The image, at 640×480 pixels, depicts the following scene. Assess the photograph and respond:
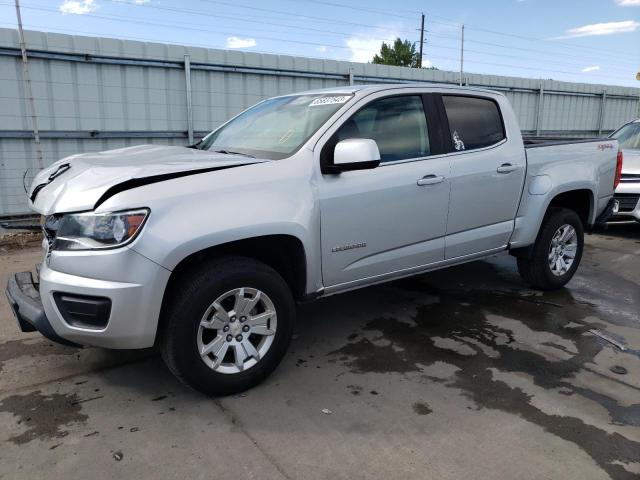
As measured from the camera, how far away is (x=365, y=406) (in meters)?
3.02

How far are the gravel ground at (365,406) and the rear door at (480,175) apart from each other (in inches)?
28.2

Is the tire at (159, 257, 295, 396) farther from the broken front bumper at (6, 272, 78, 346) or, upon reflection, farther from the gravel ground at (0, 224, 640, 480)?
the broken front bumper at (6, 272, 78, 346)

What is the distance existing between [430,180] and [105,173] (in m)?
2.20

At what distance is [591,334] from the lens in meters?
4.15

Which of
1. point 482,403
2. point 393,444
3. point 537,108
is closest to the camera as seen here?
point 393,444

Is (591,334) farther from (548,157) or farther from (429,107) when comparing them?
(429,107)

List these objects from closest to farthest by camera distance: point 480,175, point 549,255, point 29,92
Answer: point 480,175
point 549,255
point 29,92

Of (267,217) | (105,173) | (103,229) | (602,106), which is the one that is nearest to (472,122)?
(267,217)

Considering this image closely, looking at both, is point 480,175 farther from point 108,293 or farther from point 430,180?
point 108,293

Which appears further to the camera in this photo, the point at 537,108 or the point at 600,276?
the point at 537,108

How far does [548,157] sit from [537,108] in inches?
429

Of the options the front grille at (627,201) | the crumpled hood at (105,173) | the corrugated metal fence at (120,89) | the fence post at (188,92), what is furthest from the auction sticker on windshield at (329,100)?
the front grille at (627,201)

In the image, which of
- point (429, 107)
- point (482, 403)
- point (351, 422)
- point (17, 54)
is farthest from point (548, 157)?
point (17, 54)

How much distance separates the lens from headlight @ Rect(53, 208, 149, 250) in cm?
265
